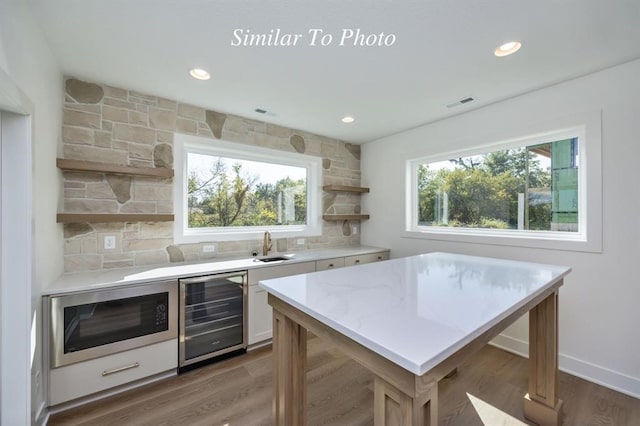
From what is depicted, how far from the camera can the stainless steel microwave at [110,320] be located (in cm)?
177

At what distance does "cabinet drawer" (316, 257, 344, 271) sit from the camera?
305 cm

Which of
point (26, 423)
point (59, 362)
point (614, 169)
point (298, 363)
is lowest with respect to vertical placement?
point (26, 423)

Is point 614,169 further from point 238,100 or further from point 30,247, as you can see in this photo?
point 30,247

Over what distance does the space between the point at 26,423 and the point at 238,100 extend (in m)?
2.68

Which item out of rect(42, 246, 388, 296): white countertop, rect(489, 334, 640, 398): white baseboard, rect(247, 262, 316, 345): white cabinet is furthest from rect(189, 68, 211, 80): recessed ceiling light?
rect(489, 334, 640, 398): white baseboard

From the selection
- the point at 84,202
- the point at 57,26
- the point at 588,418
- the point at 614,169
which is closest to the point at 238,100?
the point at 57,26

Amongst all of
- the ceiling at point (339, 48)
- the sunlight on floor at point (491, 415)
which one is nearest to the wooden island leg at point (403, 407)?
the sunlight on floor at point (491, 415)

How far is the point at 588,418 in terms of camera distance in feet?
5.79

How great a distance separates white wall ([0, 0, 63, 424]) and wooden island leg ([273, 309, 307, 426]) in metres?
1.35

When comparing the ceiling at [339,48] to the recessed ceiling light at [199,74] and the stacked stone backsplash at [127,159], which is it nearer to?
the recessed ceiling light at [199,74]

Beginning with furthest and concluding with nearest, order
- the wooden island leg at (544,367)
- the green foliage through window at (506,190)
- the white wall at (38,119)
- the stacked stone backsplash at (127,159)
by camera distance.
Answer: the green foliage through window at (506,190) < the stacked stone backsplash at (127,159) < the wooden island leg at (544,367) < the white wall at (38,119)

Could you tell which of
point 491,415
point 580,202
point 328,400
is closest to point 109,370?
point 328,400

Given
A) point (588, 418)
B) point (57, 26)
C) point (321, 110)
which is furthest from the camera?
point (321, 110)

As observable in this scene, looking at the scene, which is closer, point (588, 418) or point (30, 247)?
point (30, 247)
